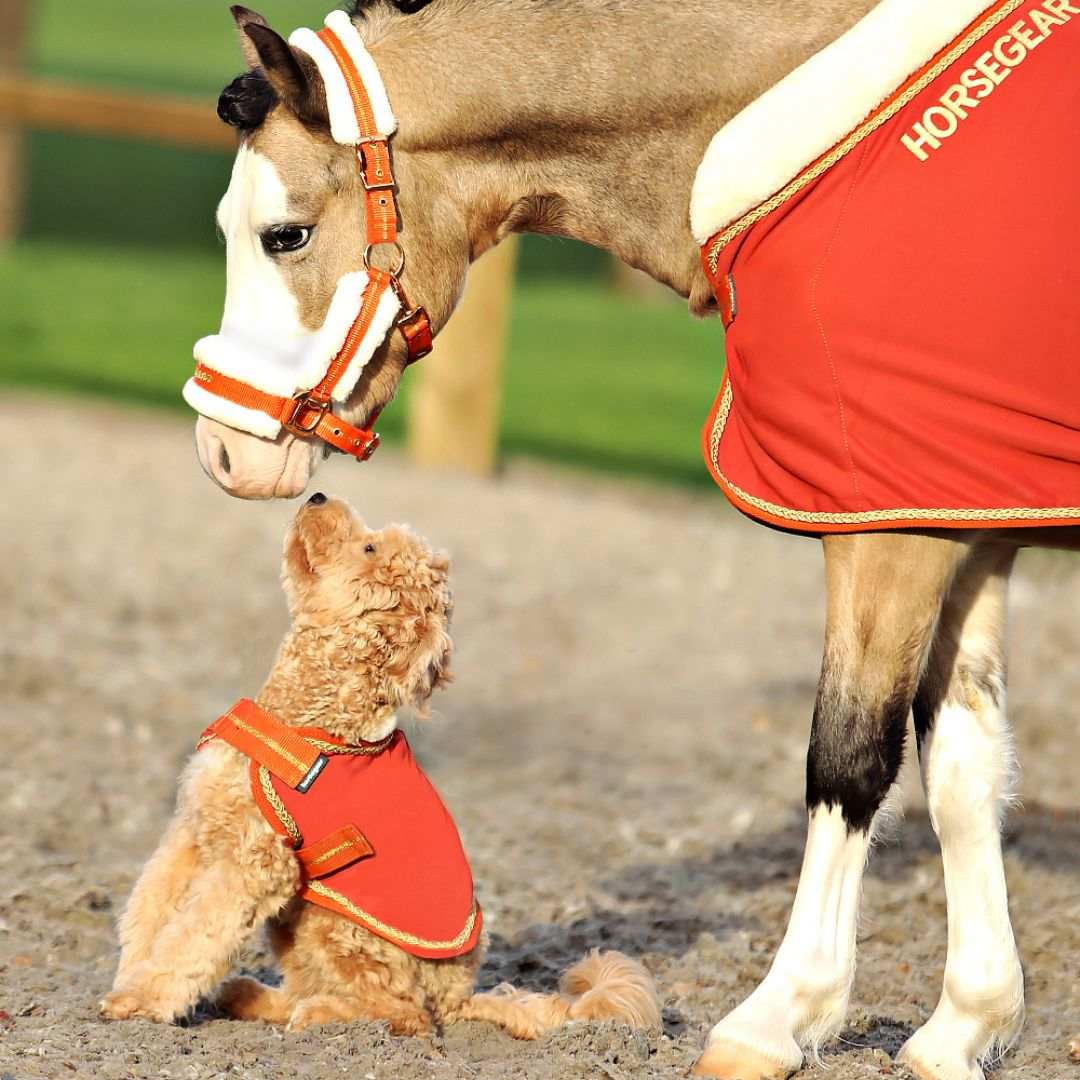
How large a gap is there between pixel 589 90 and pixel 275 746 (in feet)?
4.74

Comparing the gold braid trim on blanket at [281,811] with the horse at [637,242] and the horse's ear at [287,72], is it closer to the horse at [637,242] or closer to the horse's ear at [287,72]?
the horse at [637,242]

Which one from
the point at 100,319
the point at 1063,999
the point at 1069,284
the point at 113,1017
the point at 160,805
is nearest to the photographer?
the point at 1069,284

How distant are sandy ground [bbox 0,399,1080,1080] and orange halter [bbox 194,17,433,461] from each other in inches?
46.9

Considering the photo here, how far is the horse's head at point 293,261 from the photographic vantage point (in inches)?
136

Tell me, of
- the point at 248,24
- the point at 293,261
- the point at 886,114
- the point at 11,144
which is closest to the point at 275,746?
the point at 293,261

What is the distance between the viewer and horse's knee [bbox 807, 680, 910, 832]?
11.1 feet

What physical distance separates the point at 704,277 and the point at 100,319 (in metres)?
10.8

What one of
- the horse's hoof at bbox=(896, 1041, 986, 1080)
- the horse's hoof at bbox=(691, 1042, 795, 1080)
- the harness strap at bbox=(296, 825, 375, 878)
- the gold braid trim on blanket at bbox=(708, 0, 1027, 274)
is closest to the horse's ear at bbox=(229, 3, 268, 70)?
the gold braid trim on blanket at bbox=(708, 0, 1027, 274)

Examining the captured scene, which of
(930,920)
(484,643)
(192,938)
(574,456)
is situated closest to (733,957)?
(930,920)

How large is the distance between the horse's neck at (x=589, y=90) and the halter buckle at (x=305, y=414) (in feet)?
1.61

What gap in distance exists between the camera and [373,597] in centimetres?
342

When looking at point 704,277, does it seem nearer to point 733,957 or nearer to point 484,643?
point 733,957

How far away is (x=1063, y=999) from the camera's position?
4160 millimetres

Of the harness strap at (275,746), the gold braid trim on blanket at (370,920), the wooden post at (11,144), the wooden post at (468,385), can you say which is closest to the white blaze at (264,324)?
the harness strap at (275,746)
